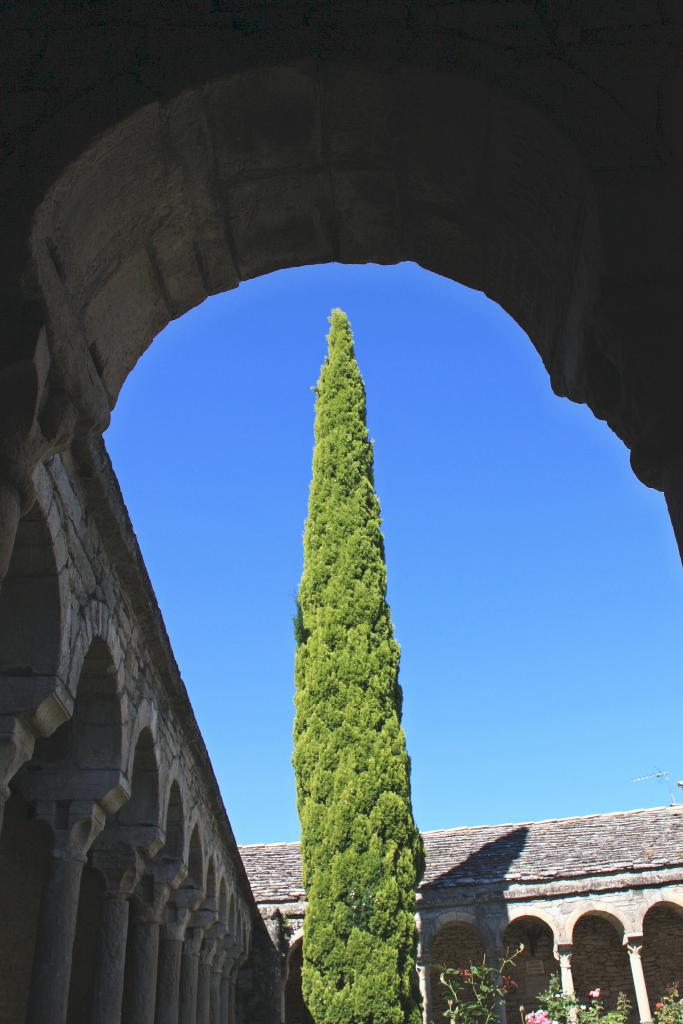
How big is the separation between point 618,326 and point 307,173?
1097 millimetres

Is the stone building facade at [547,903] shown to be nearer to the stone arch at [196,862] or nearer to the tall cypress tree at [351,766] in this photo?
the tall cypress tree at [351,766]

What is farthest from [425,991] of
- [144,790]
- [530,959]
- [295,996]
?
[144,790]

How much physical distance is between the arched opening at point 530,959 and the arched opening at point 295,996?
376 centimetres

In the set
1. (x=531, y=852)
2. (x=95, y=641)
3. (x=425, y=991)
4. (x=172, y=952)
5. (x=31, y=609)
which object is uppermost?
(x=531, y=852)

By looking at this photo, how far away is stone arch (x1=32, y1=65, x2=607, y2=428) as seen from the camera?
2426 mm

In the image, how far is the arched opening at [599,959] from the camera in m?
16.8

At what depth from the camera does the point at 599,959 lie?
55.9ft

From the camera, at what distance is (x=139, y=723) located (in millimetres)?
6863

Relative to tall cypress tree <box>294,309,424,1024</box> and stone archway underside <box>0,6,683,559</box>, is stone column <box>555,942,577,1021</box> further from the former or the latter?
Answer: stone archway underside <box>0,6,683,559</box>

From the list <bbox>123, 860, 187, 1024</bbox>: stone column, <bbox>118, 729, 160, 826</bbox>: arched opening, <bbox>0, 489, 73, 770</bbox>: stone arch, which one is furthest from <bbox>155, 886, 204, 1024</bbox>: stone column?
<bbox>0, 489, 73, 770</bbox>: stone arch

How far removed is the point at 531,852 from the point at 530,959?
2008 mm

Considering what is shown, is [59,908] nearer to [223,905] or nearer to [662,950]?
[223,905]

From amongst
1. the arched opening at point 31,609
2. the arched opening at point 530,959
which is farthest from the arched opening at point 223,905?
the arched opening at point 31,609

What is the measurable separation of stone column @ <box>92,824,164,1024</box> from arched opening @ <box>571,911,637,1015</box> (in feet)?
39.9
